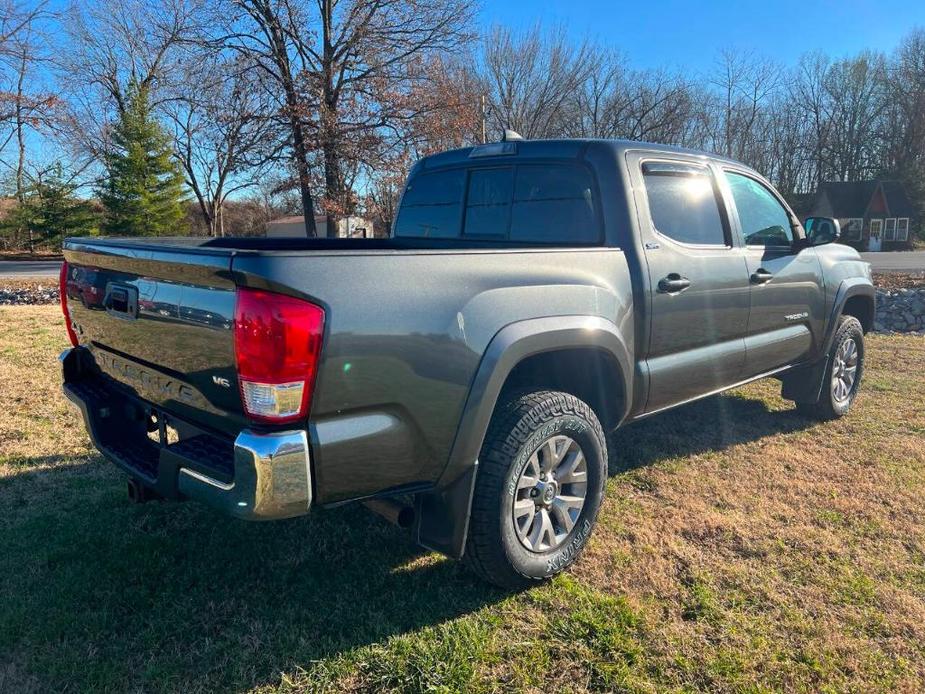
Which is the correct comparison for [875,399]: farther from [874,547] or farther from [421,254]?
[421,254]

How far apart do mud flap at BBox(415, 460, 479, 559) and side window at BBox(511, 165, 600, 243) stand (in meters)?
1.46

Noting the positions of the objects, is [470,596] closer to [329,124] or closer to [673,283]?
[673,283]

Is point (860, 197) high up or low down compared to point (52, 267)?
up

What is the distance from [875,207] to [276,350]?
5742cm

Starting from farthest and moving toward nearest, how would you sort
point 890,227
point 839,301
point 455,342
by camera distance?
point 890,227 → point 839,301 → point 455,342

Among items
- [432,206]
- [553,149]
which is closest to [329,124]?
[432,206]

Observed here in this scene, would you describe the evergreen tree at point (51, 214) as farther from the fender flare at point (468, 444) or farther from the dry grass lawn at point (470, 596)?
the fender flare at point (468, 444)

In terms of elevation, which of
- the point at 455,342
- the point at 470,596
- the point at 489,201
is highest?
the point at 489,201

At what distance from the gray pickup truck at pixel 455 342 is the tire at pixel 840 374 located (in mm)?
1060

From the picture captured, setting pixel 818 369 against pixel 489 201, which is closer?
pixel 489 201

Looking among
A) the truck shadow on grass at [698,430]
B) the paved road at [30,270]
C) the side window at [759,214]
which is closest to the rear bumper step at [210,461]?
the truck shadow on grass at [698,430]

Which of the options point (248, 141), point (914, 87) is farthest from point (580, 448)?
point (914, 87)

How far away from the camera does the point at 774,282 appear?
4188 mm

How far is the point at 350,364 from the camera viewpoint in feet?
6.81
